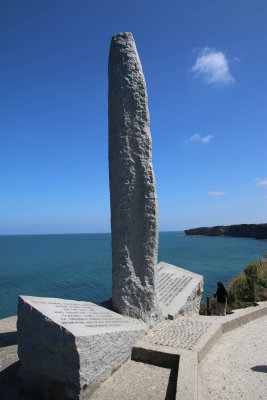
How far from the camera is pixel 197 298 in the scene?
8.48 m

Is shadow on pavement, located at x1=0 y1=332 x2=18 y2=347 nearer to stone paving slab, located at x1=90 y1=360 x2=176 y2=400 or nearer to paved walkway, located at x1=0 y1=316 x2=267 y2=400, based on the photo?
paved walkway, located at x1=0 y1=316 x2=267 y2=400

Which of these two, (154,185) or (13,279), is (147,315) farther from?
(13,279)

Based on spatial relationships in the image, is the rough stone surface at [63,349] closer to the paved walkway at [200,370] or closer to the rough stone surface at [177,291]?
the paved walkway at [200,370]

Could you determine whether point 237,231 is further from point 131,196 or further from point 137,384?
point 137,384

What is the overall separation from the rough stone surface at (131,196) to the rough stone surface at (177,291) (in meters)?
0.93

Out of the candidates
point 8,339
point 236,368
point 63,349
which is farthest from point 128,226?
point 8,339

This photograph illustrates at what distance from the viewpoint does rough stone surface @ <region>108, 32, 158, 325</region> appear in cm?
588

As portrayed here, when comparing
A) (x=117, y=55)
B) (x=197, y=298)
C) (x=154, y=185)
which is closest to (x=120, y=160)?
(x=154, y=185)

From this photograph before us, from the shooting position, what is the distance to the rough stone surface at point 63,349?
371 centimetres

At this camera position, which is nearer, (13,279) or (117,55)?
(117,55)

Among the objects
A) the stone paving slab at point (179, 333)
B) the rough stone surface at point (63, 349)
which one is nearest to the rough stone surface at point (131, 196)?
the stone paving slab at point (179, 333)

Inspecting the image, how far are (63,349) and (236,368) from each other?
2705 millimetres

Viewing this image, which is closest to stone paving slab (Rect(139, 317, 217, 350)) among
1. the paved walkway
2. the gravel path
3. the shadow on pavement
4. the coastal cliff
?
the paved walkway

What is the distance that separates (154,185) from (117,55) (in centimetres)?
285
